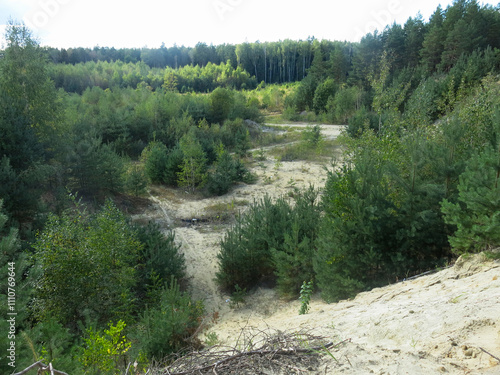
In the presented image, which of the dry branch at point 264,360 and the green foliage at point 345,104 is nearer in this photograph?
the dry branch at point 264,360

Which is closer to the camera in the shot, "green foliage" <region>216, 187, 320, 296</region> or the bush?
the bush

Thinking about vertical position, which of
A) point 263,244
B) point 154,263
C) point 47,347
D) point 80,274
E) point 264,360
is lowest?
point 154,263

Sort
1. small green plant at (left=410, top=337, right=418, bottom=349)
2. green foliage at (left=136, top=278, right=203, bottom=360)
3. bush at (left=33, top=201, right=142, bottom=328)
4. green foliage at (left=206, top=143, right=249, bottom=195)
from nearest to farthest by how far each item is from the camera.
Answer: small green plant at (left=410, top=337, right=418, bottom=349), green foliage at (left=136, top=278, right=203, bottom=360), bush at (left=33, top=201, right=142, bottom=328), green foliage at (left=206, top=143, right=249, bottom=195)

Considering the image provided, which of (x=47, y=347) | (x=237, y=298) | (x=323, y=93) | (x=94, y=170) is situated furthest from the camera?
(x=323, y=93)

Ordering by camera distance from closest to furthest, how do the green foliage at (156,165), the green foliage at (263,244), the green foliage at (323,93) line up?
the green foliage at (263,244), the green foliage at (156,165), the green foliage at (323,93)

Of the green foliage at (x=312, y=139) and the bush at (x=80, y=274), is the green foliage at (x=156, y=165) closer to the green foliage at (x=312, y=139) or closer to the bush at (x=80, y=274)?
the green foliage at (x=312, y=139)

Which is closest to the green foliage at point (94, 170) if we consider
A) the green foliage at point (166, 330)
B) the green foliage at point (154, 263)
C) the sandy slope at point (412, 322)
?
the green foliage at point (154, 263)

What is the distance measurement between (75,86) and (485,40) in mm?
47229

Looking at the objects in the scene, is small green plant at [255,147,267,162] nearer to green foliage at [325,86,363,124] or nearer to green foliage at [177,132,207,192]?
green foliage at [177,132,207,192]

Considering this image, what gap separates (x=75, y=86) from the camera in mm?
42500

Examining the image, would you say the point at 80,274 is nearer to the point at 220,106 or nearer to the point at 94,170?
the point at 94,170

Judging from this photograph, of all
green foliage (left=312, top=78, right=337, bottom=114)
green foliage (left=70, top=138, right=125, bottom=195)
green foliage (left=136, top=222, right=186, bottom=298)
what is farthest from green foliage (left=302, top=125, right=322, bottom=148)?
green foliage (left=136, top=222, right=186, bottom=298)

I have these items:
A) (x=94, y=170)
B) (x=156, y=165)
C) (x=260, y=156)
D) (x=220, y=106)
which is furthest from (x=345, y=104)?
(x=94, y=170)

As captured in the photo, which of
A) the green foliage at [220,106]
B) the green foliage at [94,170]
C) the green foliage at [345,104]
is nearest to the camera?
the green foliage at [94,170]
